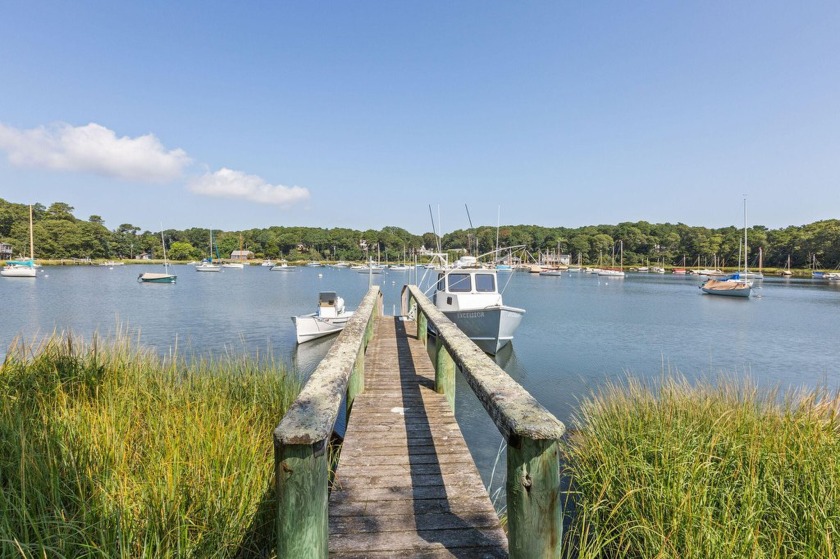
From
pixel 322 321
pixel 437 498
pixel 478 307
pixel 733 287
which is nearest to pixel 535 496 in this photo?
pixel 437 498

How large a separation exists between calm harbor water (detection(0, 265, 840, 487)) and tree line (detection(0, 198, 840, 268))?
46.7 m

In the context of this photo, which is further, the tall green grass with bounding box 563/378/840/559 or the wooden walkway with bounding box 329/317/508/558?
the tall green grass with bounding box 563/378/840/559

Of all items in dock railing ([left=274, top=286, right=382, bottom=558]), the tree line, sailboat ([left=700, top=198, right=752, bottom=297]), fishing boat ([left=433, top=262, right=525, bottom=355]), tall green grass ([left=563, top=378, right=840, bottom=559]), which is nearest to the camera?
dock railing ([left=274, top=286, right=382, bottom=558])

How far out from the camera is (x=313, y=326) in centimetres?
1895

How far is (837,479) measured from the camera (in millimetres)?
3346

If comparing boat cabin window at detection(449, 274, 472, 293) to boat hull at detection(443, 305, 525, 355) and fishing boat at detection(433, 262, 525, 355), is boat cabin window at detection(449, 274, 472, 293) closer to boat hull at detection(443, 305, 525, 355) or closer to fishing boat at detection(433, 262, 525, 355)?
fishing boat at detection(433, 262, 525, 355)

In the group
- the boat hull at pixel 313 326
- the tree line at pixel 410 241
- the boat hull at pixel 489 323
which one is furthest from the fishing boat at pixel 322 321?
the tree line at pixel 410 241

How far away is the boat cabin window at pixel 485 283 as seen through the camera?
656 inches

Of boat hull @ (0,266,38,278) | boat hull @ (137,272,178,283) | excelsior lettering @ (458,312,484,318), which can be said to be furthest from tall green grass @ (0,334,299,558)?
boat hull @ (0,266,38,278)

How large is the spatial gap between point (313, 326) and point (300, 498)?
1803cm

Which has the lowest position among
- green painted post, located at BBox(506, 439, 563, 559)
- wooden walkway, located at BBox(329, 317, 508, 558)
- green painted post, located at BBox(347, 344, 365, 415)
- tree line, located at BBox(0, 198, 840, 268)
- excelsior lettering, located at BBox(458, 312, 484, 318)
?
excelsior lettering, located at BBox(458, 312, 484, 318)

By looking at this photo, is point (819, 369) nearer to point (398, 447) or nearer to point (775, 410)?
point (775, 410)

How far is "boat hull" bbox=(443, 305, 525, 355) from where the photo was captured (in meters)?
15.5

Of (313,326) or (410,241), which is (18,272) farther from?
(410,241)
